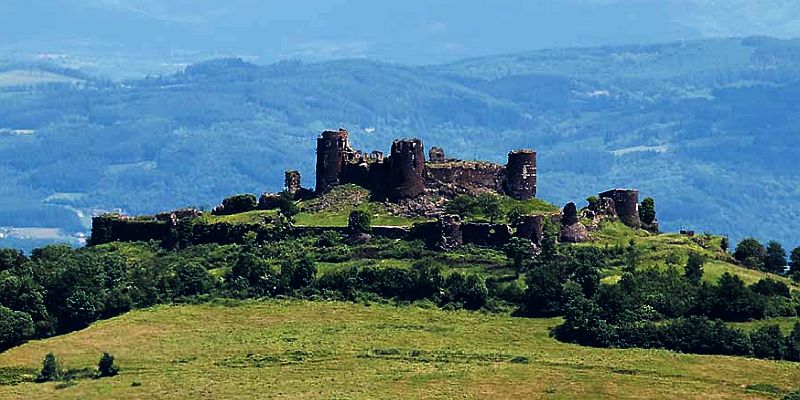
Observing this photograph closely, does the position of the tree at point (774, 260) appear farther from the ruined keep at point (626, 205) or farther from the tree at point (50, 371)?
the tree at point (50, 371)

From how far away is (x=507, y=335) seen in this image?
11894 centimetres

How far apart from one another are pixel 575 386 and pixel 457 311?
18310 millimetres

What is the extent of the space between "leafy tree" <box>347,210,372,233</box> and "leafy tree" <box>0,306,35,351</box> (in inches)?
861

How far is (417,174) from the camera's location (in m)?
137

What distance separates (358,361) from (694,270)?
24092 mm

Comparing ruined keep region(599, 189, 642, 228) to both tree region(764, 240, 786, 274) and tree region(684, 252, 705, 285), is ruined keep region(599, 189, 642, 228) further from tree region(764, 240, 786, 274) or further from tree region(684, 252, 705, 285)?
tree region(684, 252, 705, 285)

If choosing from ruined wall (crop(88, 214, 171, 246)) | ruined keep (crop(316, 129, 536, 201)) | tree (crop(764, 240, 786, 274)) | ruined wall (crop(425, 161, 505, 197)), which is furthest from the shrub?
ruined wall (crop(88, 214, 171, 246))

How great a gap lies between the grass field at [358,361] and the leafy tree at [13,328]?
0.95m

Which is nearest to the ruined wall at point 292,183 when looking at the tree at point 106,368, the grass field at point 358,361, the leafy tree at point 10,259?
the leafy tree at point 10,259

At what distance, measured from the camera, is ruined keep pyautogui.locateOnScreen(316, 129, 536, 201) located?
138 metres

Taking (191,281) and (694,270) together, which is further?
(191,281)

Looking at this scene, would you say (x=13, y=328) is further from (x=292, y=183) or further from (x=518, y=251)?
(x=518, y=251)

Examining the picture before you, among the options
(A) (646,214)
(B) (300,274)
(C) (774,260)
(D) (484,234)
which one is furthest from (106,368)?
(C) (774,260)

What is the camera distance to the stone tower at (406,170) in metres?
136
